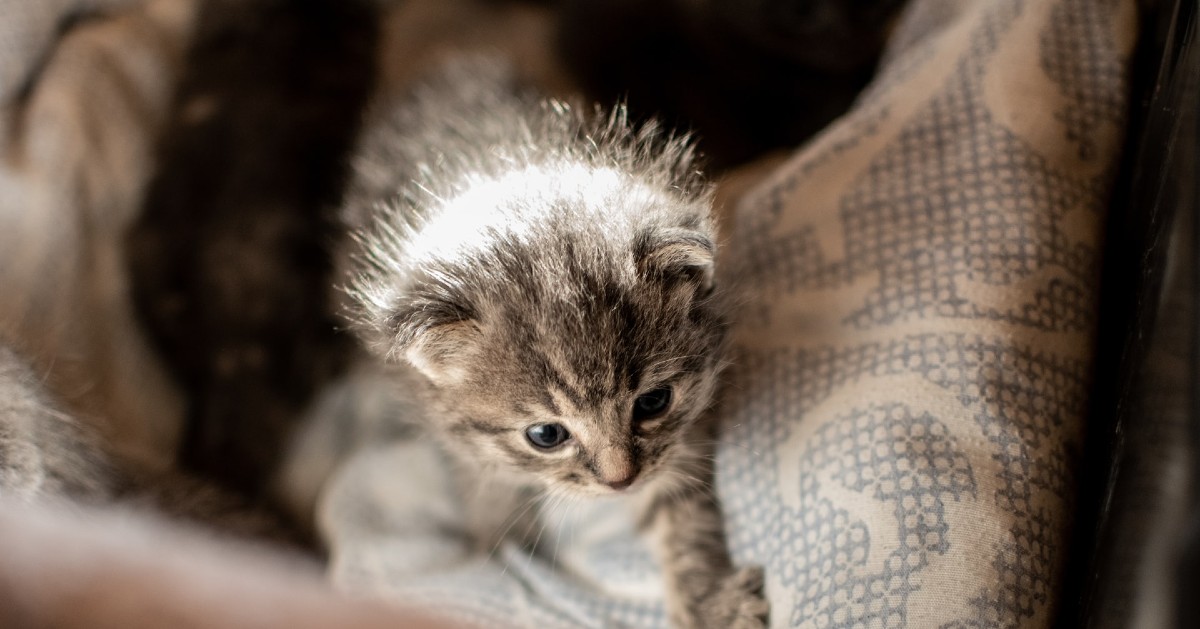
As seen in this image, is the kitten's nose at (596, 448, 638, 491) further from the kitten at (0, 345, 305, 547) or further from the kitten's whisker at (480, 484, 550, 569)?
the kitten at (0, 345, 305, 547)

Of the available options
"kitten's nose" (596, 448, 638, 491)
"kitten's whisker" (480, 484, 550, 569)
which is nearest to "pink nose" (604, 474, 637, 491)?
"kitten's nose" (596, 448, 638, 491)

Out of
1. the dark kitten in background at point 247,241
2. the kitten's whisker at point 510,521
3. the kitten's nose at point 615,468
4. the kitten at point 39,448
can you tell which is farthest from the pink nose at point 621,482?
the dark kitten in background at point 247,241

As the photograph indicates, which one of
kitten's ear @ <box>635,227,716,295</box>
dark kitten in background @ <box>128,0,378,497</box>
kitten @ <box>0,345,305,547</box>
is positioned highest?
dark kitten in background @ <box>128,0,378,497</box>

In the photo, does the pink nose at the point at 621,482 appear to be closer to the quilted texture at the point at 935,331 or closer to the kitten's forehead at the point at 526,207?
the quilted texture at the point at 935,331

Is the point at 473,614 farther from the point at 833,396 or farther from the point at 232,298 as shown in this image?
the point at 232,298

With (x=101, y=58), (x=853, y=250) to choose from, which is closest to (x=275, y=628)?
(x=853, y=250)

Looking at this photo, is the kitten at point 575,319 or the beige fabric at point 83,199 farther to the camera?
the beige fabric at point 83,199

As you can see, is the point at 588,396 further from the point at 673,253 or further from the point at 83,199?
the point at 83,199

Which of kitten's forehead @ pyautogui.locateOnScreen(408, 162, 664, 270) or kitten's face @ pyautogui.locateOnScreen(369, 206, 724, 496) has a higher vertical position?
kitten's forehead @ pyautogui.locateOnScreen(408, 162, 664, 270)
